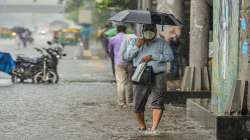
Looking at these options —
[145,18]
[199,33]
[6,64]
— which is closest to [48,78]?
[6,64]

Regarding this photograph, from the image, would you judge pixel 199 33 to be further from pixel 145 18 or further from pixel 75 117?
pixel 145 18

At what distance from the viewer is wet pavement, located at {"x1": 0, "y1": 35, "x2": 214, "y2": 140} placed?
10.2 m

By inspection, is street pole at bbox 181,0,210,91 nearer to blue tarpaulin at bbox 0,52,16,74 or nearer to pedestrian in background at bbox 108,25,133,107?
pedestrian in background at bbox 108,25,133,107

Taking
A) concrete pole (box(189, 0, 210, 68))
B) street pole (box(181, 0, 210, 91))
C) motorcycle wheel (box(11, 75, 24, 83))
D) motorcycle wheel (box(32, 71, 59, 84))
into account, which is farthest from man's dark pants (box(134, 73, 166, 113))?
motorcycle wheel (box(11, 75, 24, 83))

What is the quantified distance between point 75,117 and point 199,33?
3.56 m

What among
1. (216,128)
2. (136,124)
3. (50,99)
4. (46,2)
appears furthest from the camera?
(46,2)

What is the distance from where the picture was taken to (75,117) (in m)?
12.4

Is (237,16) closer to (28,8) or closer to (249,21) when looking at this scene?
(249,21)

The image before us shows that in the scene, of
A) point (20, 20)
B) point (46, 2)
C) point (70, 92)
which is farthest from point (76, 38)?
point (20, 20)

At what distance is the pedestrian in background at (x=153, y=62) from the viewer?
10.2 m

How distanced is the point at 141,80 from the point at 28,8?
15158 cm

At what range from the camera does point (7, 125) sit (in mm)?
11188

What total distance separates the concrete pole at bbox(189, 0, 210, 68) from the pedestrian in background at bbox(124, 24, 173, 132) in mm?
4137

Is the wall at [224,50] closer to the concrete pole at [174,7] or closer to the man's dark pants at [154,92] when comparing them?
the man's dark pants at [154,92]
